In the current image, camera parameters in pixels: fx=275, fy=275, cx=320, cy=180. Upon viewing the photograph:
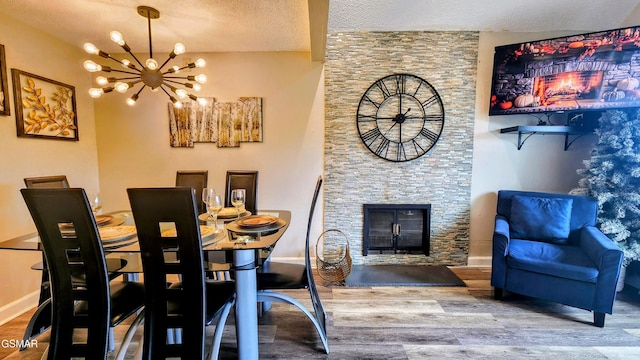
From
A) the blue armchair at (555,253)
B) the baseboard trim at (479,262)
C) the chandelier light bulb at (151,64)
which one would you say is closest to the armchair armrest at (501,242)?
the blue armchair at (555,253)

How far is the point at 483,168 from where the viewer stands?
10.3 ft

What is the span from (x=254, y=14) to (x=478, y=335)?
3101mm

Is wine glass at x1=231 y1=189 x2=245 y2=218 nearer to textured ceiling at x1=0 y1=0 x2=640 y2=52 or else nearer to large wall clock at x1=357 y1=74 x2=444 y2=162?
textured ceiling at x1=0 y1=0 x2=640 y2=52

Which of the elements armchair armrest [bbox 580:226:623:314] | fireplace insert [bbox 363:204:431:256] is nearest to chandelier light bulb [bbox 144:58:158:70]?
fireplace insert [bbox 363:204:431:256]

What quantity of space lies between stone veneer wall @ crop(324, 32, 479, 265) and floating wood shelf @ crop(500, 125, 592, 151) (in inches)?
17.4

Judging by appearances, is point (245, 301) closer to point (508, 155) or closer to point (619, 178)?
point (508, 155)

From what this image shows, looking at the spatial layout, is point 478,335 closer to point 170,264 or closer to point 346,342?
point 346,342

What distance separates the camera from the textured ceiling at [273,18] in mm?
A: 2248

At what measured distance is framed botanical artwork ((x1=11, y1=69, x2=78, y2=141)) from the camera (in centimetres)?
231

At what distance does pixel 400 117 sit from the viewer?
3.06 metres

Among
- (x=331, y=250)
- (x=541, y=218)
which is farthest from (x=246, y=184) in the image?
(x=541, y=218)

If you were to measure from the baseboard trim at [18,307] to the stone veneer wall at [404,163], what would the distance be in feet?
9.18

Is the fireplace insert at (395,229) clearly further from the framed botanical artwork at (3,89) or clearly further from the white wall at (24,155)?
the framed botanical artwork at (3,89)

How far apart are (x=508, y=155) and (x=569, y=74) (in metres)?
0.91
